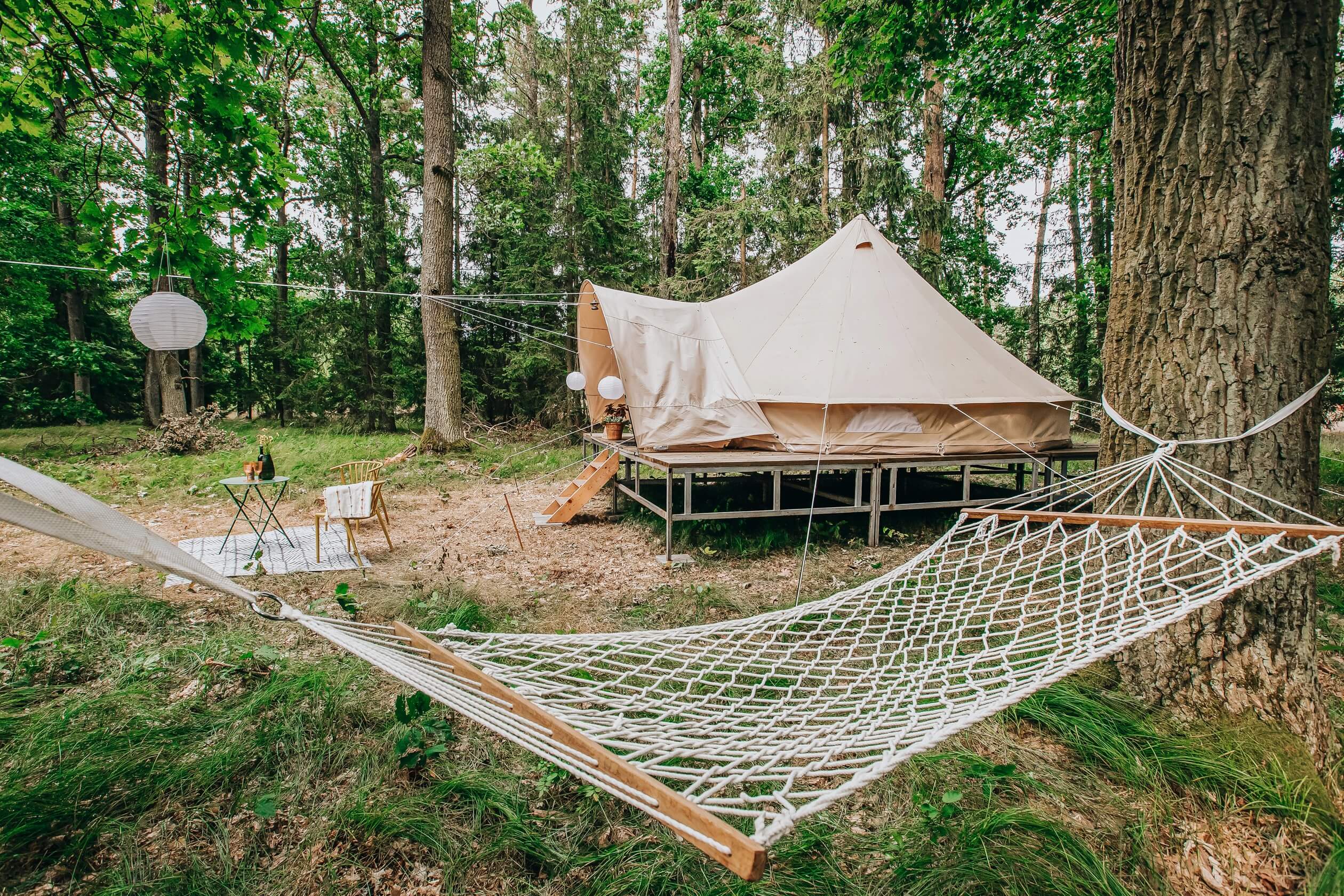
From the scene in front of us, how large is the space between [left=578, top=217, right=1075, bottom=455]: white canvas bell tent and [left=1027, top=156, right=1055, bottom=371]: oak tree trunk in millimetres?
8683

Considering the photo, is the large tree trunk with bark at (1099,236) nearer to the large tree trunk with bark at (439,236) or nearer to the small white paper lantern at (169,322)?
the large tree trunk with bark at (439,236)

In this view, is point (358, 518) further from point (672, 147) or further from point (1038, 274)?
point (1038, 274)

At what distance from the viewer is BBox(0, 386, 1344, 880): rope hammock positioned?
3.31 ft

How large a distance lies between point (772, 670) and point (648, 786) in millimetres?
943

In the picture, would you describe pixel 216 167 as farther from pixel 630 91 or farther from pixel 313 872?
pixel 630 91

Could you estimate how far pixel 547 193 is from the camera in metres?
11.9

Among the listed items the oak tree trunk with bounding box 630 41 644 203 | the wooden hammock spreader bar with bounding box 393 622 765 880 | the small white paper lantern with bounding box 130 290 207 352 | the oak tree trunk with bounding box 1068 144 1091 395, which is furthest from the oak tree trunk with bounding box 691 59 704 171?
the wooden hammock spreader bar with bounding box 393 622 765 880

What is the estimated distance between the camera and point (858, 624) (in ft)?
10.9

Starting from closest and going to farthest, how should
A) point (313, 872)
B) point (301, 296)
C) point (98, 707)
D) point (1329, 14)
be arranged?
point (313, 872) → point (1329, 14) → point (98, 707) → point (301, 296)

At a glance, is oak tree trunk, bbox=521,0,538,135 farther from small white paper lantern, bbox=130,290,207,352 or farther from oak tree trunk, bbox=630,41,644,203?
small white paper lantern, bbox=130,290,207,352

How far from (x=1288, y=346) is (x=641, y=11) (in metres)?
14.9

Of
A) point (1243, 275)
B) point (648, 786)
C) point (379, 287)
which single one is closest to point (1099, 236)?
point (1243, 275)

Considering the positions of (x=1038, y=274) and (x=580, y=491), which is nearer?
(x=580, y=491)

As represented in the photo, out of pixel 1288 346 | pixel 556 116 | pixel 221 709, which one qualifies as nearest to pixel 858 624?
pixel 1288 346
